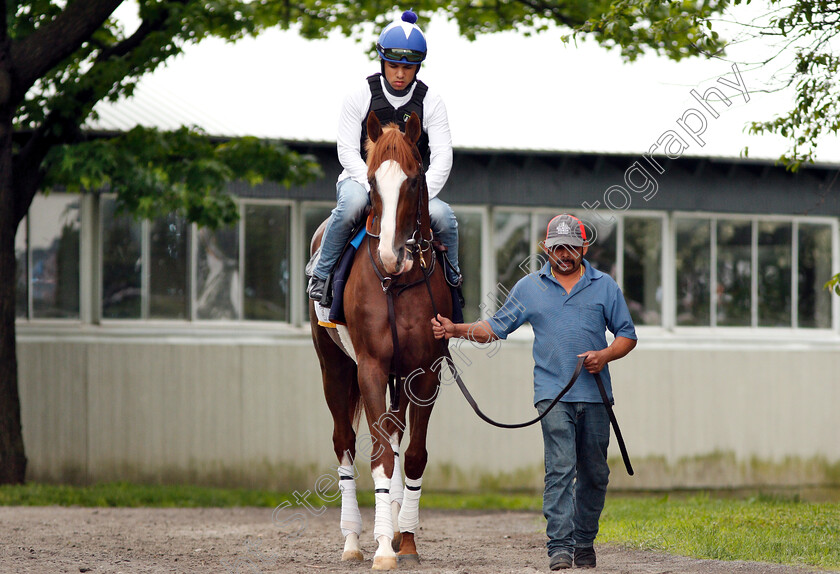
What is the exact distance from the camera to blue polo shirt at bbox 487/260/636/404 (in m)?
5.76

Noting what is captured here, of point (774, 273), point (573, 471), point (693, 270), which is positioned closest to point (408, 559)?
point (573, 471)

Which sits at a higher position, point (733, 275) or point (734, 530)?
point (733, 275)

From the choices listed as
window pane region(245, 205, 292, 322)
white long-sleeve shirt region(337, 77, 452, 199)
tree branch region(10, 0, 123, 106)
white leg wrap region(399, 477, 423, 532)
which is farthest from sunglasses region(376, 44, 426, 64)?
window pane region(245, 205, 292, 322)

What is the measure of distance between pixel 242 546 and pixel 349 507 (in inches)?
52.7

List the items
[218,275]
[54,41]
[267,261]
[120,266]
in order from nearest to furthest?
[54,41]
[120,266]
[218,275]
[267,261]

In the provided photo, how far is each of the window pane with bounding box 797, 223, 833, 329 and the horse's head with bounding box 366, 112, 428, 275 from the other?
10775 millimetres

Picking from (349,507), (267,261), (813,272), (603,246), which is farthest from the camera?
(813,272)

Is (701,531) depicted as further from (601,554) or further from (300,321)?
(300,321)

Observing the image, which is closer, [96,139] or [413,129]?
[413,129]

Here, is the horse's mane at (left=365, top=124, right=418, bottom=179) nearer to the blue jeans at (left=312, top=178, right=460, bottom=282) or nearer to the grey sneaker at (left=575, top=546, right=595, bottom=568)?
the blue jeans at (left=312, top=178, right=460, bottom=282)

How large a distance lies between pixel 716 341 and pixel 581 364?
957 centimetres

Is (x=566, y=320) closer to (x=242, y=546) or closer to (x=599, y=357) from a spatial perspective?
(x=599, y=357)

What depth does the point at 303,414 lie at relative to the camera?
13.5m

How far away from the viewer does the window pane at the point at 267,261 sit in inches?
536
